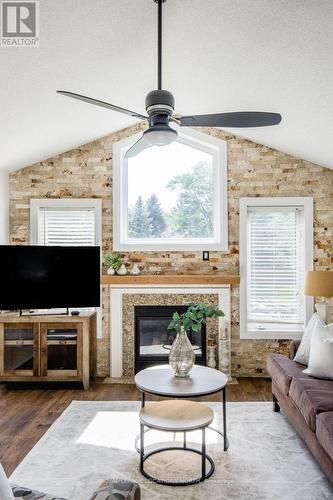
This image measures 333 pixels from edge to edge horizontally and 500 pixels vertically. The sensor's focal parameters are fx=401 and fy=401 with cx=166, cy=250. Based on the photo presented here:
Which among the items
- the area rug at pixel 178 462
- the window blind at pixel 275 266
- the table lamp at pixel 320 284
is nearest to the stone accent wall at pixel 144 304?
the window blind at pixel 275 266

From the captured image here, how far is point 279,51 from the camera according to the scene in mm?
2898

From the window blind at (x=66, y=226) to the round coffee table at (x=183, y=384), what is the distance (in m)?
2.42

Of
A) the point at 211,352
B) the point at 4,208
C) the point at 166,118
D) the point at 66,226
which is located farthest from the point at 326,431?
the point at 4,208

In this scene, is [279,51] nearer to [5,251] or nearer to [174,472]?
[174,472]

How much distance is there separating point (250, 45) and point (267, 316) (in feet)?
11.2

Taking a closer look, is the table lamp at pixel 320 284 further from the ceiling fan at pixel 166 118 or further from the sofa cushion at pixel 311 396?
the ceiling fan at pixel 166 118

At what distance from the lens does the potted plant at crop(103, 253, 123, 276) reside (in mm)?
5176

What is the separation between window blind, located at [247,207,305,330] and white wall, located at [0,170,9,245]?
10.5 ft

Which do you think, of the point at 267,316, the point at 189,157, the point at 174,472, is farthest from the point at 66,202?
the point at 174,472

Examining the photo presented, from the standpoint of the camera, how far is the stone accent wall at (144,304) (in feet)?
17.1

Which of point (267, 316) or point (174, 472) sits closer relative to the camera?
point (174, 472)

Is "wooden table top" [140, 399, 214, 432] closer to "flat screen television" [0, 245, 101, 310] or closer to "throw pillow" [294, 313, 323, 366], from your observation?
"throw pillow" [294, 313, 323, 366]

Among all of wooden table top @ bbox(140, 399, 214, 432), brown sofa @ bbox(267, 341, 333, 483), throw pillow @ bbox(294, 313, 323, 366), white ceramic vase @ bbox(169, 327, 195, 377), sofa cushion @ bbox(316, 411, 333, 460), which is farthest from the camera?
throw pillow @ bbox(294, 313, 323, 366)

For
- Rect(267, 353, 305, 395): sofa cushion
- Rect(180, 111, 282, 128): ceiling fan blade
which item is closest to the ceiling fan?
Rect(180, 111, 282, 128): ceiling fan blade
